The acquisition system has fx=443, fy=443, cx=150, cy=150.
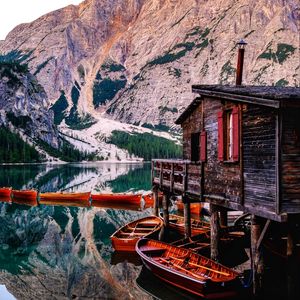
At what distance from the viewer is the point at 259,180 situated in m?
17.7

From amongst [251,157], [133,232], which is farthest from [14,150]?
[251,157]

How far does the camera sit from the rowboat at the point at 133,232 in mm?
29453

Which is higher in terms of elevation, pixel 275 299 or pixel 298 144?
pixel 298 144

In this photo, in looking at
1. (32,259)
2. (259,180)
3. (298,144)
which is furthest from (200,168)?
(32,259)

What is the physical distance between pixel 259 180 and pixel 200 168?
584cm

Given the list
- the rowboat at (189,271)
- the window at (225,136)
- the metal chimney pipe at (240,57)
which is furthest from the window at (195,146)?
the window at (225,136)

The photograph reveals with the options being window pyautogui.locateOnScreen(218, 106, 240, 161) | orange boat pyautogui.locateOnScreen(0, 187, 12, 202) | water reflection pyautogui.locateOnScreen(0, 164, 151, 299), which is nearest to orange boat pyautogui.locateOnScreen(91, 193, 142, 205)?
water reflection pyautogui.locateOnScreen(0, 164, 151, 299)

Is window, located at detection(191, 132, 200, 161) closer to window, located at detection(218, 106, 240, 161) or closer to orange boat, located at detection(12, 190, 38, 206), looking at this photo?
window, located at detection(218, 106, 240, 161)

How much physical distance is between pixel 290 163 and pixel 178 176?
39.0 ft

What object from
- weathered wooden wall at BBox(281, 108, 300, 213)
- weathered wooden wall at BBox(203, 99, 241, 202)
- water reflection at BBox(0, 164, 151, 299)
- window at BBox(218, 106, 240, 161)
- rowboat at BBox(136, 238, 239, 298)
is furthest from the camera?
water reflection at BBox(0, 164, 151, 299)

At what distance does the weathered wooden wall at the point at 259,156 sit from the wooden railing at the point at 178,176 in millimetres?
5222

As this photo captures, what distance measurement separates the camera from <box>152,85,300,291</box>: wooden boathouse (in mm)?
16469

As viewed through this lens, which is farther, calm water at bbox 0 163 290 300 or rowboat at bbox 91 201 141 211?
rowboat at bbox 91 201 141 211

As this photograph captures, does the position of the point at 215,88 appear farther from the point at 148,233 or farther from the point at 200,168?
the point at 148,233
